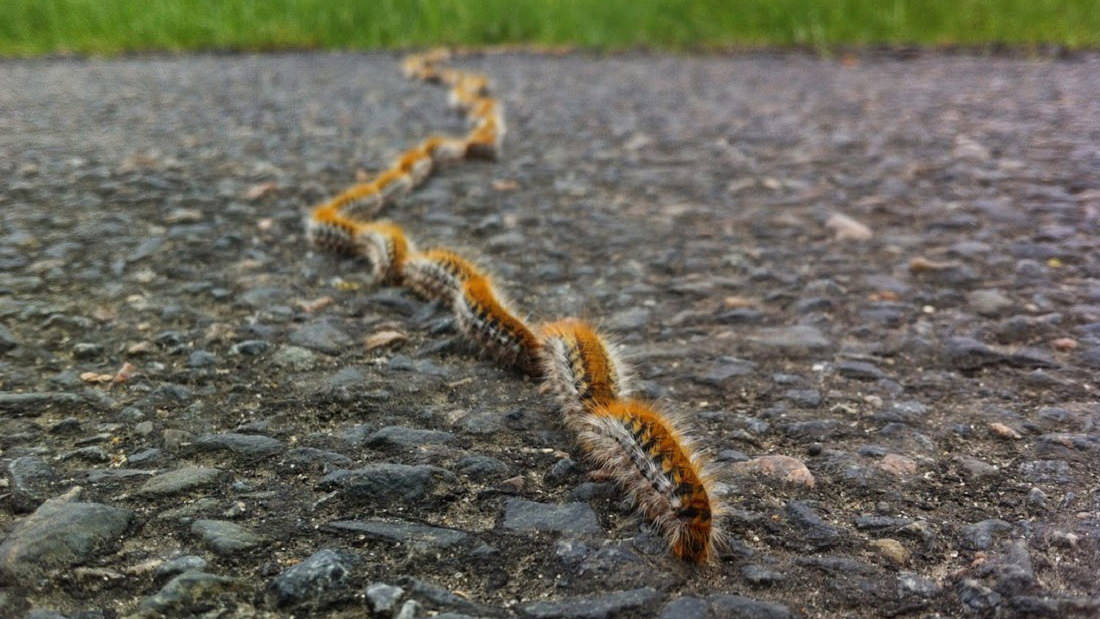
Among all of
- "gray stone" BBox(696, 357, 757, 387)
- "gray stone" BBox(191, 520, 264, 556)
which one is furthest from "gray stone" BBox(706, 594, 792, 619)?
"gray stone" BBox(696, 357, 757, 387)

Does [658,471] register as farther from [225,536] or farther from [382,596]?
[225,536]

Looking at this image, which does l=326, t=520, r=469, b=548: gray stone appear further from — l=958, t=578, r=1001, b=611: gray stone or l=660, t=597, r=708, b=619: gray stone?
l=958, t=578, r=1001, b=611: gray stone

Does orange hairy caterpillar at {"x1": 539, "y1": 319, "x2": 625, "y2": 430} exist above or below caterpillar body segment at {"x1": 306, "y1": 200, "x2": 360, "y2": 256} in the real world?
below

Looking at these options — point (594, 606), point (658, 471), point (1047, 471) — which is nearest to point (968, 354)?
point (1047, 471)

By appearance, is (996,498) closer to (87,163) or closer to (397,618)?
(397,618)

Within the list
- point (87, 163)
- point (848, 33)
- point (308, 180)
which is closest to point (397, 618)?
point (308, 180)
